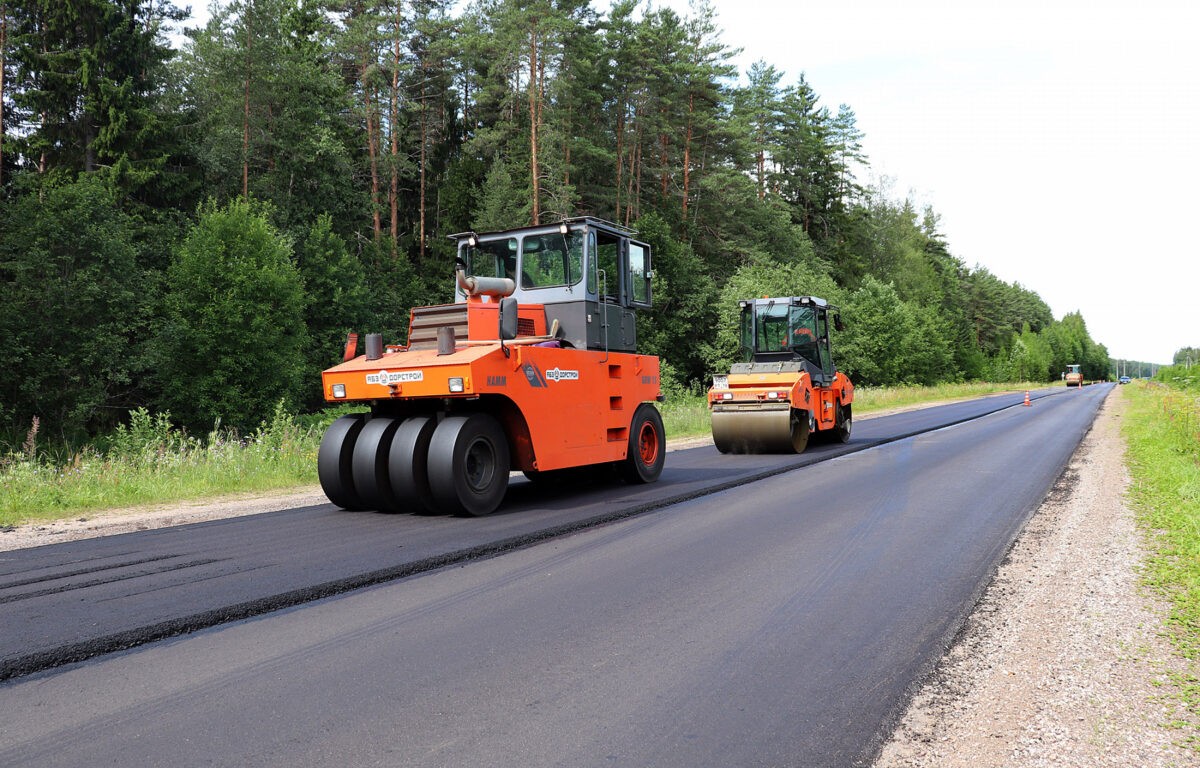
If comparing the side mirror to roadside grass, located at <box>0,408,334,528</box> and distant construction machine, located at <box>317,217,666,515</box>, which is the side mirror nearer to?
distant construction machine, located at <box>317,217,666,515</box>

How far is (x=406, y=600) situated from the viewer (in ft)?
16.2

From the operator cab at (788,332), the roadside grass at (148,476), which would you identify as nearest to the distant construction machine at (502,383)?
the roadside grass at (148,476)

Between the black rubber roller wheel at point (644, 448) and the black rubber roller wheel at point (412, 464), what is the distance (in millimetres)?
2905

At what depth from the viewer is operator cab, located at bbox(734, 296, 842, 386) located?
15555 millimetres

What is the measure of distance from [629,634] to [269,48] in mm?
33207

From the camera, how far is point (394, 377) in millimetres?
7852

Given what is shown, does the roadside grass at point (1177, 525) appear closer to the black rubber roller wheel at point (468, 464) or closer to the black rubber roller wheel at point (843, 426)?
the black rubber roller wheel at point (843, 426)

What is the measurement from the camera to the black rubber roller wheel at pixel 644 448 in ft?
33.1

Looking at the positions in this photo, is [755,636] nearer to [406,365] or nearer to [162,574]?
[162,574]

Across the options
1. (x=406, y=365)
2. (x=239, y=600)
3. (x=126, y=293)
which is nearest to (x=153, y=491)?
(x=406, y=365)

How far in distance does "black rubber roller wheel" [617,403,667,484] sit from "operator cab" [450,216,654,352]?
3.02ft

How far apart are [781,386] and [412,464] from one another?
26.1 feet

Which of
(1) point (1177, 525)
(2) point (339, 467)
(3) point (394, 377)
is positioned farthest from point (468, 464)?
(1) point (1177, 525)

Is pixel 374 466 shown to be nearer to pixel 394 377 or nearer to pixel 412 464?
pixel 412 464
